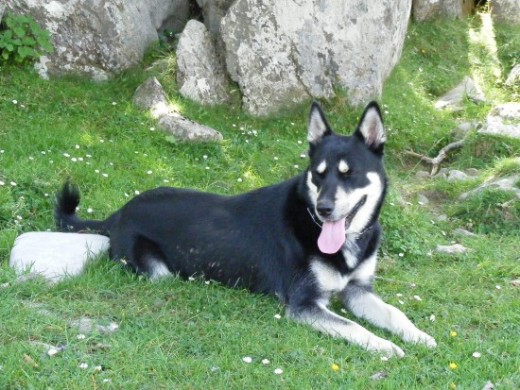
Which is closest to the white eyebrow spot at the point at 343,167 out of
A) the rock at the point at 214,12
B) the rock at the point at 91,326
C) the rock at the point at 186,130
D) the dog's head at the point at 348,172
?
the dog's head at the point at 348,172

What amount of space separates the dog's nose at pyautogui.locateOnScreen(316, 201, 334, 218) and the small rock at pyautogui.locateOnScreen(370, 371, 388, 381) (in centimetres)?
118

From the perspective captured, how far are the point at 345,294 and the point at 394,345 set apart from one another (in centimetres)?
88

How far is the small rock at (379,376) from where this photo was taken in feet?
14.4

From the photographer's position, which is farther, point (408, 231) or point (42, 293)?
point (408, 231)

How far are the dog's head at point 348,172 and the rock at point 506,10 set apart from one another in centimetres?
880

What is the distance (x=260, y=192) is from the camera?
5.92m

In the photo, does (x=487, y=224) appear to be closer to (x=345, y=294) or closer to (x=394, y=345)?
(x=345, y=294)

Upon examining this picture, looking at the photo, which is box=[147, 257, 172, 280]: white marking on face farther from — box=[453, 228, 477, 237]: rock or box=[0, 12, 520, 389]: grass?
box=[453, 228, 477, 237]: rock

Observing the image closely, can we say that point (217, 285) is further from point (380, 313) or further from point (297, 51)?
point (297, 51)

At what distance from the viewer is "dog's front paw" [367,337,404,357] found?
15.6ft

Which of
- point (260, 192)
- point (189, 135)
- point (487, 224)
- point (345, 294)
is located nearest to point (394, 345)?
point (345, 294)

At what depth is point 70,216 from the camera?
6.46m

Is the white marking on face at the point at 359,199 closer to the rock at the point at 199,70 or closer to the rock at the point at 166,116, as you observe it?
the rock at the point at 166,116

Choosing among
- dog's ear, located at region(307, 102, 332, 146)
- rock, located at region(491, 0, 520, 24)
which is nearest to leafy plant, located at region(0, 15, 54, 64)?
dog's ear, located at region(307, 102, 332, 146)
